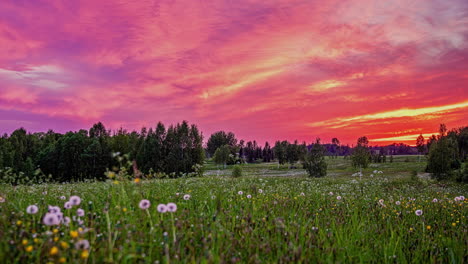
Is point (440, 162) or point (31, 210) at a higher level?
point (31, 210)

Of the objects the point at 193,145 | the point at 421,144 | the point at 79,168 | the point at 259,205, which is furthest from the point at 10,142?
the point at 421,144

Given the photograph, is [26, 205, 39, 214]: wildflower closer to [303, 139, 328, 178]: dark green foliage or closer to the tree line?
[303, 139, 328, 178]: dark green foliage

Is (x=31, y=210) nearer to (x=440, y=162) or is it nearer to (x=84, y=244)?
(x=84, y=244)

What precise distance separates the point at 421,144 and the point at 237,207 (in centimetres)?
9754

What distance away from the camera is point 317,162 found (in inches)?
1722

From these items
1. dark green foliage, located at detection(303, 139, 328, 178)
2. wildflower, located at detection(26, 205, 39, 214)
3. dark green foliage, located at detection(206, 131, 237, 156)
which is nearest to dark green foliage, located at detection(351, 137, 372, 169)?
dark green foliage, located at detection(303, 139, 328, 178)

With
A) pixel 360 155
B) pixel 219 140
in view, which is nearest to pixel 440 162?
pixel 360 155

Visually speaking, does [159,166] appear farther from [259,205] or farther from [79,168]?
[259,205]

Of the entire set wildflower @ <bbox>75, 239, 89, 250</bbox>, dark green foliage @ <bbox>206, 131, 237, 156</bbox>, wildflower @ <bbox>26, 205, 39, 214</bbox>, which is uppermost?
dark green foliage @ <bbox>206, 131, 237, 156</bbox>

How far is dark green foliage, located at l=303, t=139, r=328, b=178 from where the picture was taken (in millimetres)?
43719

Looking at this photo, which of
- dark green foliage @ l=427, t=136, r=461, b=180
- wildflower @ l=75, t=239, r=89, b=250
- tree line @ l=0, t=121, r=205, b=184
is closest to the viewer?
wildflower @ l=75, t=239, r=89, b=250

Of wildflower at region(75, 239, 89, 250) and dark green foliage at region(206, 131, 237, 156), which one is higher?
dark green foliage at region(206, 131, 237, 156)

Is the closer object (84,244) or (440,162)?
(84,244)

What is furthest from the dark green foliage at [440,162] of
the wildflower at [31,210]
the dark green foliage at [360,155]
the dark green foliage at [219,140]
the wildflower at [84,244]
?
the dark green foliage at [219,140]
